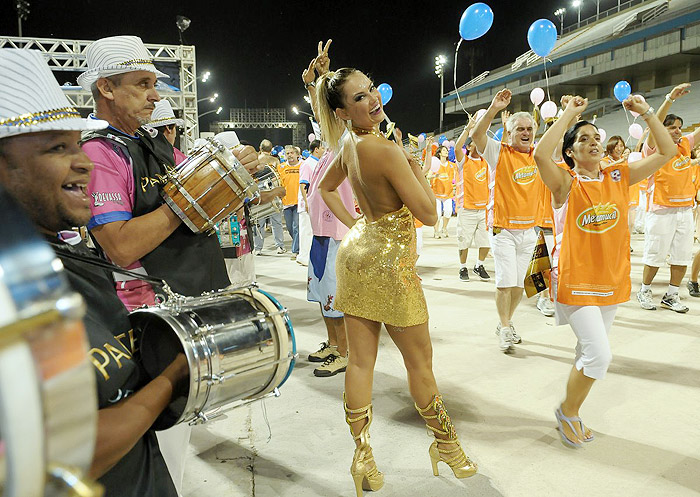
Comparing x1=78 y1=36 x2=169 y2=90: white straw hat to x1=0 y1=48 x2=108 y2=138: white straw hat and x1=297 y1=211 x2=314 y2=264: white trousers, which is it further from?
x1=297 y1=211 x2=314 y2=264: white trousers

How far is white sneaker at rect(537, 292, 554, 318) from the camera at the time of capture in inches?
244

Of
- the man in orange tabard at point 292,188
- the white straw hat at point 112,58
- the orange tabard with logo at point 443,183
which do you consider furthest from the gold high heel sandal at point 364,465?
the orange tabard with logo at point 443,183

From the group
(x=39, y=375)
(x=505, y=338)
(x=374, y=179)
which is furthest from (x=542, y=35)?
(x=39, y=375)

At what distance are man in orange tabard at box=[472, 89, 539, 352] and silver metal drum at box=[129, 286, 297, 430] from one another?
13.2 feet

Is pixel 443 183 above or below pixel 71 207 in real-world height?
above

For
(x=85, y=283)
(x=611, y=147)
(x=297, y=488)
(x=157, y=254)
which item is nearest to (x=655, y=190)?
(x=611, y=147)

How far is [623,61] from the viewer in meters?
29.1

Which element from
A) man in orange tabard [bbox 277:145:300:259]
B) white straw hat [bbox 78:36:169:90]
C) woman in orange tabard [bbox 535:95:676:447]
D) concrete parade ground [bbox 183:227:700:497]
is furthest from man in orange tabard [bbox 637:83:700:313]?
man in orange tabard [bbox 277:145:300:259]

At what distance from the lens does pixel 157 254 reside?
2.22 m

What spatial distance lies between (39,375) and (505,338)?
4926 millimetres

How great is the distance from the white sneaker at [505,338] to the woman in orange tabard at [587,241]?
159 cm

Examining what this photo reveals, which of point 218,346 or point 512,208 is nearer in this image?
point 218,346

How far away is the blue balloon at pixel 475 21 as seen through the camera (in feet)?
20.8

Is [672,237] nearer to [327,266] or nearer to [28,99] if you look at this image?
[327,266]
